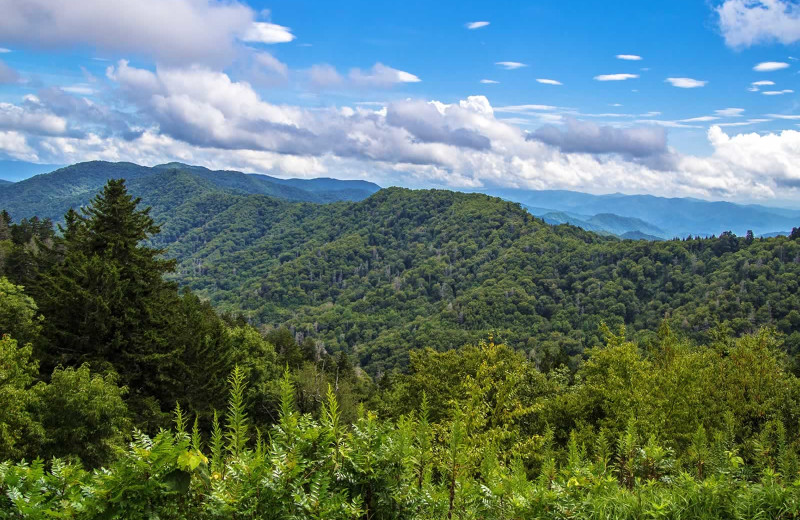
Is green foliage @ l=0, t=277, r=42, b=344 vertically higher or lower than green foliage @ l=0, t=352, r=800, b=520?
lower

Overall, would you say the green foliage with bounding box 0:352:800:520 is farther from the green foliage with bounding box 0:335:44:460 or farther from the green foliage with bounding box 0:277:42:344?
the green foliage with bounding box 0:277:42:344

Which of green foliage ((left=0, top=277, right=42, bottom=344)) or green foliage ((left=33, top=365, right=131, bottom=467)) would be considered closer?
green foliage ((left=33, top=365, right=131, bottom=467))

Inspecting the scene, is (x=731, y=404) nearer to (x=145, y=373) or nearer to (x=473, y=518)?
(x=473, y=518)

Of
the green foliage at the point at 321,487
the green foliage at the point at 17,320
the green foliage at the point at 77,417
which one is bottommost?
the green foliage at the point at 77,417

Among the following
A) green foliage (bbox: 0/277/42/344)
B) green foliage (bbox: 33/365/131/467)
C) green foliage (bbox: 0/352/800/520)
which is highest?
green foliage (bbox: 0/352/800/520)

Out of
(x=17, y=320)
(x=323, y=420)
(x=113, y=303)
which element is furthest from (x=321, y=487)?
(x=17, y=320)

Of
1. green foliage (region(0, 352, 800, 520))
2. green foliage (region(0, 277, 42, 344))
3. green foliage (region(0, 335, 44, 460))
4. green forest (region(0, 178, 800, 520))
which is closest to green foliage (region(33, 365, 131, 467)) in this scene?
green forest (region(0, 178, 800, 520))

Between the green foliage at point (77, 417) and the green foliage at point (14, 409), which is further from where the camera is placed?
the green foliage at point (77, 417)

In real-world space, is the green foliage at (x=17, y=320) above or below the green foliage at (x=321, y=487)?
below

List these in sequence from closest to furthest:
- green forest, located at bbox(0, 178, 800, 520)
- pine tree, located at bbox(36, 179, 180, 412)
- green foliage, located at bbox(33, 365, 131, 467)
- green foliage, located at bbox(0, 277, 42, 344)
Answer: green forest, located at bbox(0, 178, 800, 520)
green foliage, located at bbox(33, 365, 131, 467)
green foliage, located at bbox(0, 277, 42, 344)
pine tree, located at bbox(36, 179, 180, 412)

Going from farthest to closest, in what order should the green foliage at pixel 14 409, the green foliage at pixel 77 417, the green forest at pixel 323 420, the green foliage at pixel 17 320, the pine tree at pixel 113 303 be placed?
the pine tree at pixel 113 303, the green foliage at pixel 17 320, the green foliage at pixel 77 417, the green foliage at pixel 14 409, the green forest at pixel 323 420

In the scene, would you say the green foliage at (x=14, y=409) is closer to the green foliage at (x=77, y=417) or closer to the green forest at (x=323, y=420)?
the green forest at (x=323, y=420)

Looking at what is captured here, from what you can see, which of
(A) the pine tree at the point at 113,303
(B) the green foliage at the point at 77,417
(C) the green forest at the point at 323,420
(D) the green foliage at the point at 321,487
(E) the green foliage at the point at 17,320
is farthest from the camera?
(A) the pine tree at the point at 113,303

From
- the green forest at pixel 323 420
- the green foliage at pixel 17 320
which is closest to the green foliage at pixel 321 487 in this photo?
the green forest at pixel 323 420
